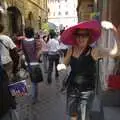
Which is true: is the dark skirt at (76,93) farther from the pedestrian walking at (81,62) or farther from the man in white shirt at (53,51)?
the man in white shirt at (53,51)

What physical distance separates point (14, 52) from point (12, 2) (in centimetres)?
1663

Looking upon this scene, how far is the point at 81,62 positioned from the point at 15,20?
24477 millimetres

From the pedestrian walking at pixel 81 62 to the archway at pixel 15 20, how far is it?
22.9m

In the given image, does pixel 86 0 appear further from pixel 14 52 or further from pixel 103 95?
pixel 103 95

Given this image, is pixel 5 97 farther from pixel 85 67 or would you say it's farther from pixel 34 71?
pixel 85 67

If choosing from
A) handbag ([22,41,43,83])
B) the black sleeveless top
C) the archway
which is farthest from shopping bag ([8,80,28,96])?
the archway

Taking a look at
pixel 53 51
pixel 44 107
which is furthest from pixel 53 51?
pixel 44 107

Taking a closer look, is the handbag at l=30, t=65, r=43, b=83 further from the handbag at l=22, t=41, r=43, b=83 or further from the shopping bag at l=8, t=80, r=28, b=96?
the shopping bag at l=8, t=80, r=28, b=96

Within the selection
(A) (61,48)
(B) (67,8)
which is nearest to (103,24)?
(A) (61,48)

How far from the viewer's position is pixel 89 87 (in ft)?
16.2

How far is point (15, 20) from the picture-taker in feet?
94.9

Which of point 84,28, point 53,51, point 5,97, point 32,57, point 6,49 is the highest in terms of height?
point 84,28

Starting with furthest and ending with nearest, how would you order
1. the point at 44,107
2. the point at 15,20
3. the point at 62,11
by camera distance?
the point at 62,11, the point at 15,20, the point at 44,107

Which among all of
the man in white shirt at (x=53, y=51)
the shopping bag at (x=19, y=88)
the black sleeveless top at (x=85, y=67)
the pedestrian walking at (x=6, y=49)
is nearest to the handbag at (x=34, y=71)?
the pedestrian walking at (x=6, y=49)
